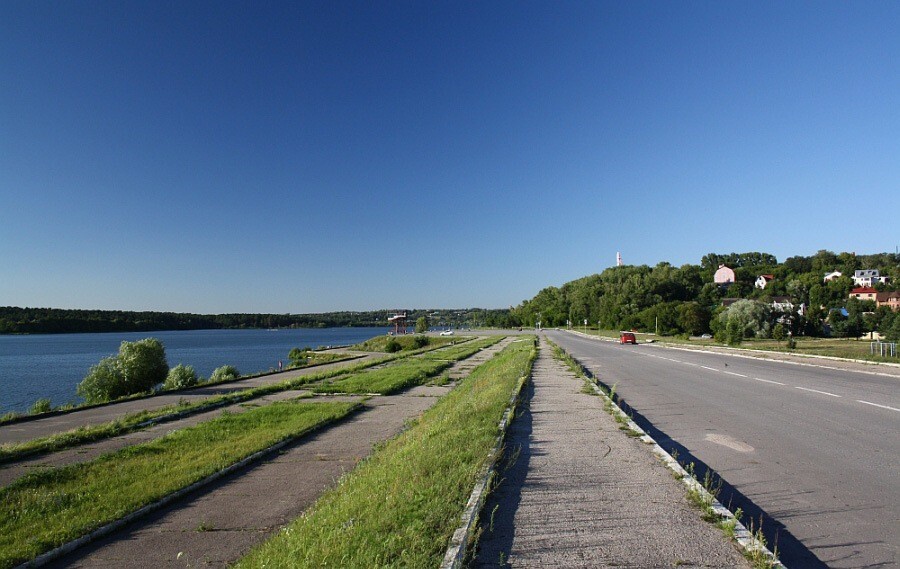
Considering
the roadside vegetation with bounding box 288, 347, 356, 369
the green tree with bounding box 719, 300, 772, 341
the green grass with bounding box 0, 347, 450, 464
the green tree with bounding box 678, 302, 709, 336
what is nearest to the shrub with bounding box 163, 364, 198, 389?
the roadside vegetation with bounding box 288, 347, 356, 369

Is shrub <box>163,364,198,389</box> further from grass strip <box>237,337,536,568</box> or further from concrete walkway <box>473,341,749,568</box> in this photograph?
concrete walkway <box>473,341,749,568</box>

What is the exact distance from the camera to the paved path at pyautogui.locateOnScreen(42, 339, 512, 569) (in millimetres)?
5617

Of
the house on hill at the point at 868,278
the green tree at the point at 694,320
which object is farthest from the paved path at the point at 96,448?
the house on hill at the point at 868,278

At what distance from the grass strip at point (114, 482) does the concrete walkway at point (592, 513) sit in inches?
186

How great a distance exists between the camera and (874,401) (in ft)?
43.9

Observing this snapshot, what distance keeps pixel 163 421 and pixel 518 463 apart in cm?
1040

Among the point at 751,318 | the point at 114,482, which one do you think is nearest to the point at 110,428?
the point at 114,482

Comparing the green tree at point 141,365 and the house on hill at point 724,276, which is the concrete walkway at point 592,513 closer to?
the green tree at point 141,365

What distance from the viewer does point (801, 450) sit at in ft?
27.9

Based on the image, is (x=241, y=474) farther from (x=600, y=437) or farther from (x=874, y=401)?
(x=874, y=401)

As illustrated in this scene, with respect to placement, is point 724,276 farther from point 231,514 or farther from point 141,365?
point 231,514

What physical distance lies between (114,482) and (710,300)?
132 metres

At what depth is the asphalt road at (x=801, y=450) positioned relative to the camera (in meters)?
5.18

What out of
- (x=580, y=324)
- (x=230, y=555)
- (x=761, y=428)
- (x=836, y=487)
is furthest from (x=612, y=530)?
(x=580, y=324)
